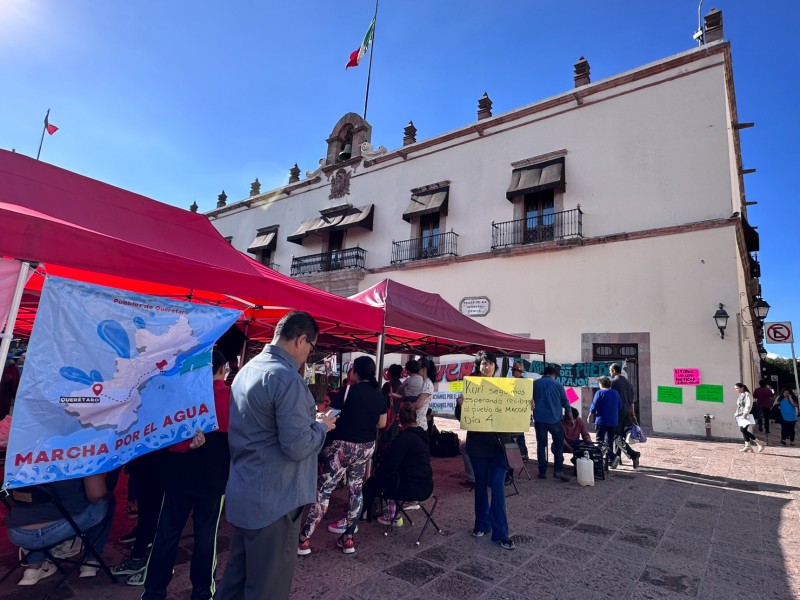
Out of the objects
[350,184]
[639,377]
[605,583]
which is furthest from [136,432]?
[350,184]

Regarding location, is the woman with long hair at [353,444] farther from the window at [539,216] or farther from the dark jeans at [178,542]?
the window at [539,216]

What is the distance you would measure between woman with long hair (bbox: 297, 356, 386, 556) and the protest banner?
3.95 ft

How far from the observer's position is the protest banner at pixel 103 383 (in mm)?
2242

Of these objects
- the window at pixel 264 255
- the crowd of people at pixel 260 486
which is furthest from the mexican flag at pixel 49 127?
the crowd of people at pixel 260 486

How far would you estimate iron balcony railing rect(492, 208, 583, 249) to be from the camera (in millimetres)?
13516

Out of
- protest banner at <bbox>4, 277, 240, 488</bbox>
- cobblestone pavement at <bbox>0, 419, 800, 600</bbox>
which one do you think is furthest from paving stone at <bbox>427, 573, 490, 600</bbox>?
protest banner at <bbox>4, 277, 240, 488</bbox>

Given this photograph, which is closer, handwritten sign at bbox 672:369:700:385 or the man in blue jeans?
the man in blue jeans

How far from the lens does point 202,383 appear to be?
9.39 ft

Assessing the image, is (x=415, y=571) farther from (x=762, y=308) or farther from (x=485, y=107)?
(x=485, y=107)

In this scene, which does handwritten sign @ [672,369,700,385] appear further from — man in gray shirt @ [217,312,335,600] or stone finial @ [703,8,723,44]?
man in gray shirt @ [217,312,335,600]

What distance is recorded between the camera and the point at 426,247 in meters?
17.0

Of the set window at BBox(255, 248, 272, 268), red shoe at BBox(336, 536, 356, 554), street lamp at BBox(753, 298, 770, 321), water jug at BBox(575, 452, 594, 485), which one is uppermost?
window at BBox(255, 248, 272, 268)

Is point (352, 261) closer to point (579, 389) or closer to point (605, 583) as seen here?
point (579, 389)

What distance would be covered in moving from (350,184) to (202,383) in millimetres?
18341
